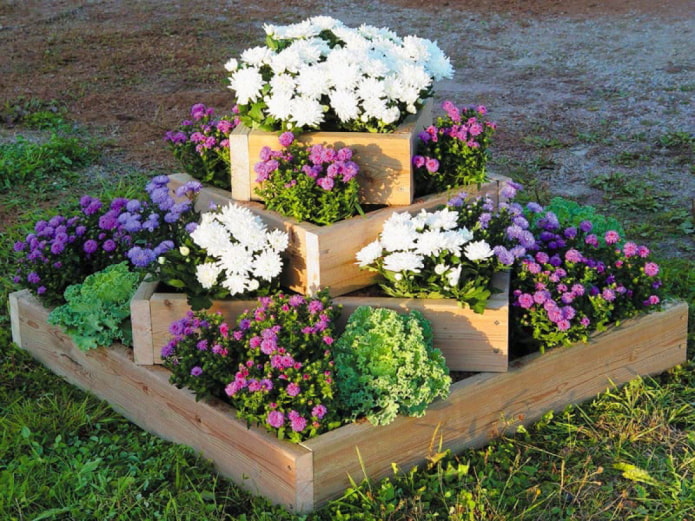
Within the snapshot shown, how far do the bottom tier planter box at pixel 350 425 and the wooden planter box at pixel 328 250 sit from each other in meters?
0.67

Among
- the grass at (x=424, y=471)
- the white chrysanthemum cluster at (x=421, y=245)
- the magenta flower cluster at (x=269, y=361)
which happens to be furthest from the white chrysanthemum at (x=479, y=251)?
the grass at (x=424, y=471)

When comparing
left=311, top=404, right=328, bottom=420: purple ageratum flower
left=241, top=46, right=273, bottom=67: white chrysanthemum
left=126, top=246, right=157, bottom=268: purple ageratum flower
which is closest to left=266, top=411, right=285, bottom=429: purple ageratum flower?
left=311, top=404, right=328, bottom=420: purple ageratum flower

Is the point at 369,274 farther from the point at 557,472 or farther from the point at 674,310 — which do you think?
the point at 674,310

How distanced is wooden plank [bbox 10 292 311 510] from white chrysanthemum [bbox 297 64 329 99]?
4.36ft

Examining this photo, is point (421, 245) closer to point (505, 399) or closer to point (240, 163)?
point (505, 399)

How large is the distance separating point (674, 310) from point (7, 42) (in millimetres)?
8943

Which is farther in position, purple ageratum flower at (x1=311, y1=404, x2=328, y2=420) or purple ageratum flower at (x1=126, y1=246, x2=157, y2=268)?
purple ageratum flower at (x1=126, y1=246, x2=157, y2=268)

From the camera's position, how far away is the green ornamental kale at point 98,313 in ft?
13.9

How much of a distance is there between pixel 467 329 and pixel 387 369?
1.62 feet

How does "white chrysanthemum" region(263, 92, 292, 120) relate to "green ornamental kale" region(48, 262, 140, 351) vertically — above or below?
above

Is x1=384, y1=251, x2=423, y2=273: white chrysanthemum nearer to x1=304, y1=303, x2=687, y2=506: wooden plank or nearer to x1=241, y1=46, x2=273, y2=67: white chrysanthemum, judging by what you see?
x1=304, y1=303, x2=687, y2=506: wooden plank

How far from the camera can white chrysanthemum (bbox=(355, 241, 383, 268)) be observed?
409cm

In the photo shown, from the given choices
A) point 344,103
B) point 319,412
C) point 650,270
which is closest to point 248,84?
point 344,103

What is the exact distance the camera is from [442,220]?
4129mm
